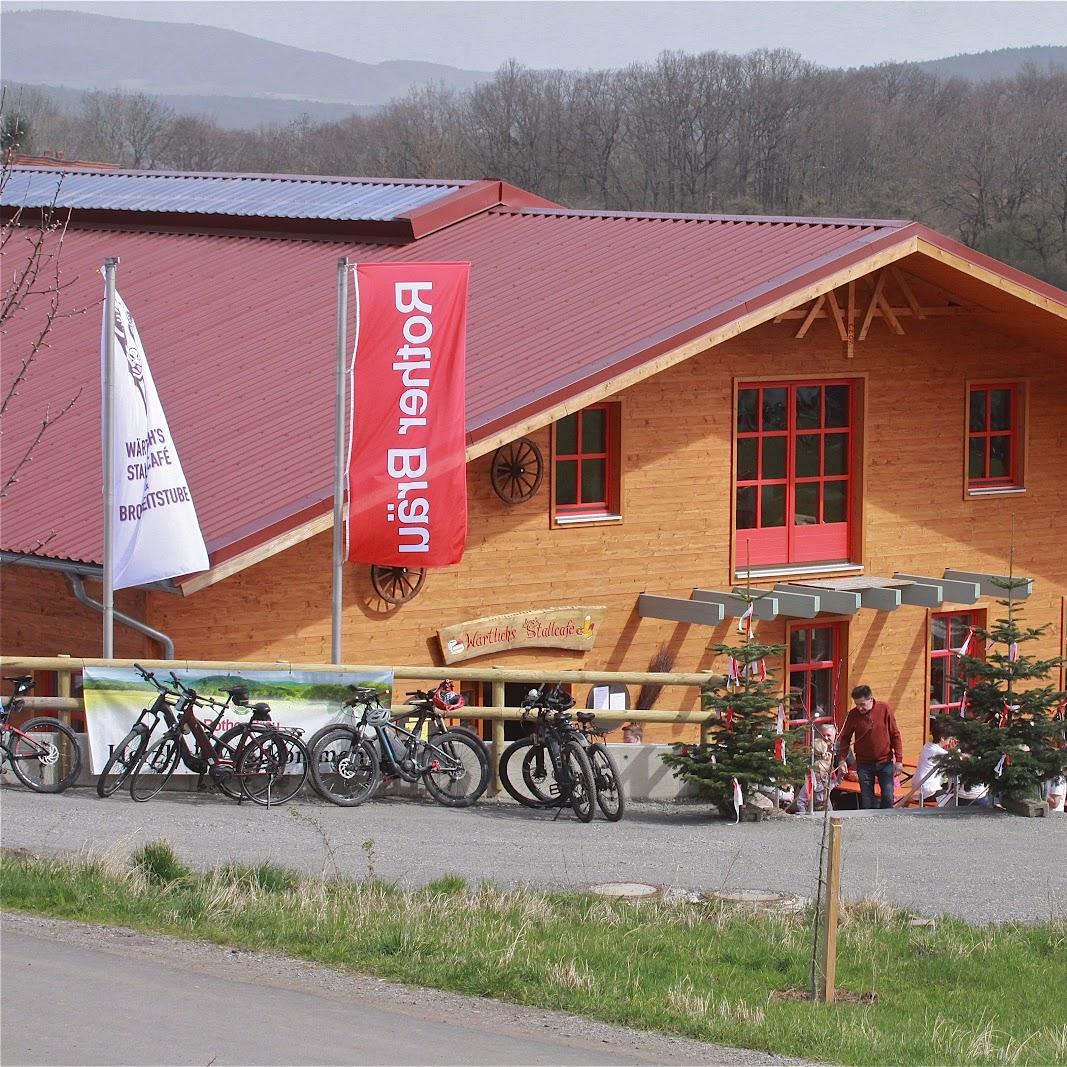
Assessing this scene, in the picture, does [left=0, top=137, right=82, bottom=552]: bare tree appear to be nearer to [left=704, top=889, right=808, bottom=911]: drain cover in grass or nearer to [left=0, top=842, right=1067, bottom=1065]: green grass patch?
[left=0, top=842, right=1067, bottom=1065]: green grass patch

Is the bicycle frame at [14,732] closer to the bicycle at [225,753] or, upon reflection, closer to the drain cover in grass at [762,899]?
the bicycle at [225,753]

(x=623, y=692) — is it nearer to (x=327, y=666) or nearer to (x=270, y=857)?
(x=327, y=666)

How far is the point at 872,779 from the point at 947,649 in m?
5.61

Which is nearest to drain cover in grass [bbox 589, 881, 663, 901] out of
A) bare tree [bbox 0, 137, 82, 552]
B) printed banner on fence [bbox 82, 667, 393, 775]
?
printed banner on fence [bbox 82, 667, 393, 775]

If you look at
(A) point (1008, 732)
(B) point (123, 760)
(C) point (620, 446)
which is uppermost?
(C) point (620, 446)

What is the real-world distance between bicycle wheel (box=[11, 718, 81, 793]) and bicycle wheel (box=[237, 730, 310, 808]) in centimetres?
138

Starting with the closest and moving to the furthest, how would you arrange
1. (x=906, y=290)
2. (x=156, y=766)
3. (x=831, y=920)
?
1. (x=831, y=920)
2. (x=156, y=766)
3. (x=906, y=290)

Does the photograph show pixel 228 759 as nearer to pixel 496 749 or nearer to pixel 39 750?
pixel 39 750

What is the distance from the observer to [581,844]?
14.2 meters

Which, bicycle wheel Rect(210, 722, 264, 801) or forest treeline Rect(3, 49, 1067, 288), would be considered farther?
forest treeline Rect(3, 49, 1067, 288)

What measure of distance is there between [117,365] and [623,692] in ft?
25.4

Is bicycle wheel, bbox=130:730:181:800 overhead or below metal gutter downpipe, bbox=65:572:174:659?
below

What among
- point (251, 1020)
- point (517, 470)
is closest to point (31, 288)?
point (517, 470)

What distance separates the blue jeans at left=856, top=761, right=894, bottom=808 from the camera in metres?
18.3
